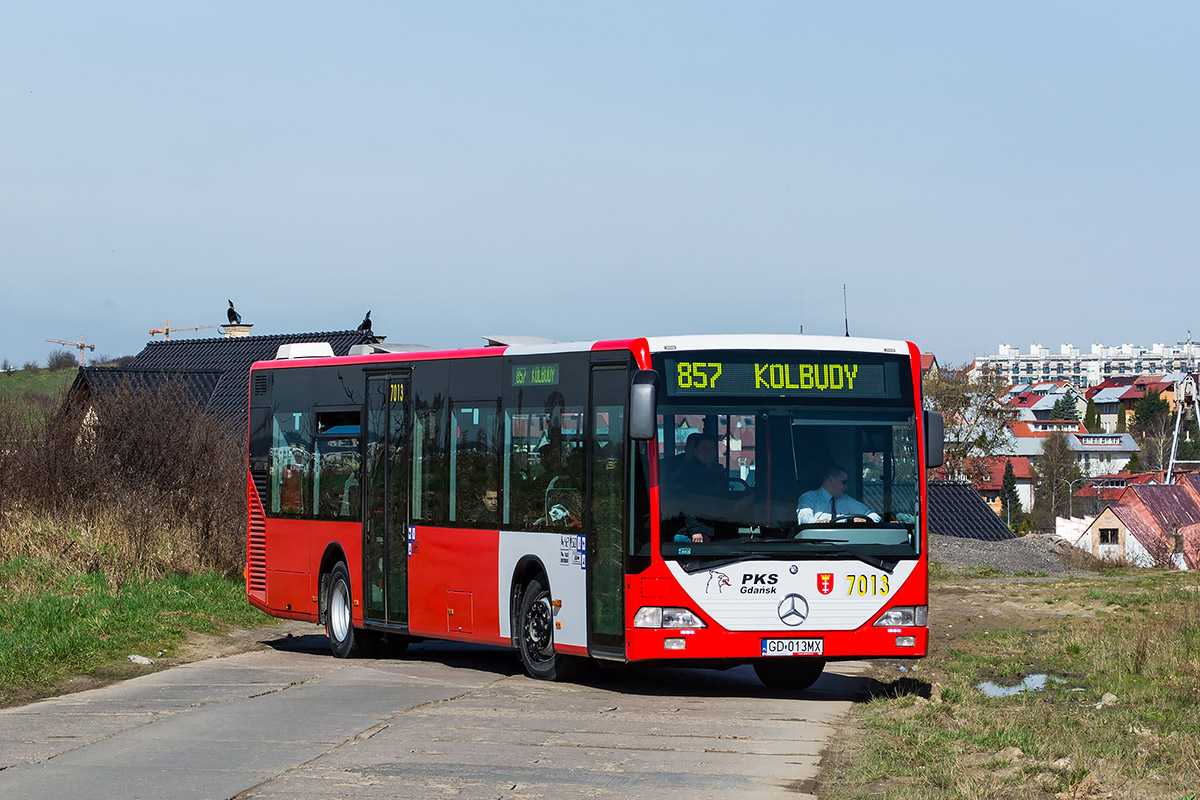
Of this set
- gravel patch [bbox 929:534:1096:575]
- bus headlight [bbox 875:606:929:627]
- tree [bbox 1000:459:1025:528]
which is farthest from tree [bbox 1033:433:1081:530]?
bus headlight [bbox 875:606:929:627]

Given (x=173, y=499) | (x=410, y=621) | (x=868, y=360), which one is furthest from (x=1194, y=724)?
(x=173, y=499)

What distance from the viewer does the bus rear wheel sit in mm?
18281

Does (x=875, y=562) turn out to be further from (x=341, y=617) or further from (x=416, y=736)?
(x=341, y=617)

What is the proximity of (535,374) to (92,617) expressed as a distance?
6730 millimetres

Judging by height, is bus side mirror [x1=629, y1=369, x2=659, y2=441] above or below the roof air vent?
below

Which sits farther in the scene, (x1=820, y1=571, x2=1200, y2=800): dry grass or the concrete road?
(x1=820, y1=571, x2=1200, y2=800): dry grass

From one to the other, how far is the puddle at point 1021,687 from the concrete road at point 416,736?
173 cm

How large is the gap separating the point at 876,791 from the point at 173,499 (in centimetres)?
1841

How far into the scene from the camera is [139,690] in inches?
573

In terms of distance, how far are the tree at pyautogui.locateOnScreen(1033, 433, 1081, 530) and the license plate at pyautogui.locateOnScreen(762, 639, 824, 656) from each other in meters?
121

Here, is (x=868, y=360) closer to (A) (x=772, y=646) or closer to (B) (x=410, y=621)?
(A) (x=772, y=646)

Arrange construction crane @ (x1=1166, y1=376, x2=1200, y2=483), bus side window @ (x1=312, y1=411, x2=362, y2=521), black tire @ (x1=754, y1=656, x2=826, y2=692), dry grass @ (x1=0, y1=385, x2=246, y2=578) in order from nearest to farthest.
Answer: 1. black tire @ (x1=754, y1=656, x2=826, y2=692)
2. bus side window @ (x1=312, y1=411, x2=362, y2=521)
3. dry grass @ (x1=0, y1=385, x2=246, y2=578)
4. construction crane @ (x1=1166, y1=376, x2=1200, y2=483)

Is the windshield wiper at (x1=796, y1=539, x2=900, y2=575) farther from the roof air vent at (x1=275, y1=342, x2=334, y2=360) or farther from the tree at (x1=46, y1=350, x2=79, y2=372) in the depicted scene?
the tree at (x1=46, y1=350, x2=79, y2=372)

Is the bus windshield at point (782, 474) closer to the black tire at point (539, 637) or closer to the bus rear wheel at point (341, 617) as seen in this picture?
the black tire at point (539, 637)
